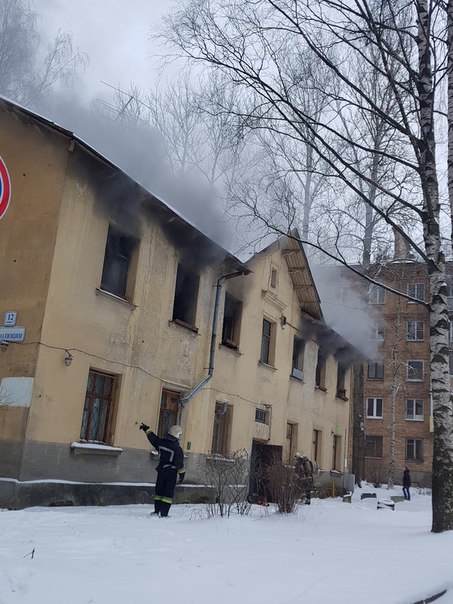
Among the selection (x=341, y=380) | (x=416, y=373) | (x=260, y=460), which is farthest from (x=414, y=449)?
(x=260, y=460)

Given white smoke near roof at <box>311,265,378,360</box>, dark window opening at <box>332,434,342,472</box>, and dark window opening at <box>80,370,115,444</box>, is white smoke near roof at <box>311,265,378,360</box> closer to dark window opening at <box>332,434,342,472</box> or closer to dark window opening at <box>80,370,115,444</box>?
dark window opening at <box>332,434,342,472</box>

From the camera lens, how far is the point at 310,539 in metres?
8.35

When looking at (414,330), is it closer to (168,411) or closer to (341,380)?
(341,380)

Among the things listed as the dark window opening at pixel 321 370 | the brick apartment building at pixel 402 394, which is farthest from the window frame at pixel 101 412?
the brick apartment building at pixel 402 394

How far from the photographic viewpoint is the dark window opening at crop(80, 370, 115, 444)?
1119 cm

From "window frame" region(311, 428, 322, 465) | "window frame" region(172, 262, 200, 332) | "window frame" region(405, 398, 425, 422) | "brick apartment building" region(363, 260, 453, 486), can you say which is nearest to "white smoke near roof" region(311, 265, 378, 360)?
"window frame" region(311, 428, 322, 465)

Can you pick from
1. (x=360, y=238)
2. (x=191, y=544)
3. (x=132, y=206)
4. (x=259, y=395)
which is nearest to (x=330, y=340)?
(x=360, y=238)

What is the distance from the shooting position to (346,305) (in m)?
23.4

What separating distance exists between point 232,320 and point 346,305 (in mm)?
8312

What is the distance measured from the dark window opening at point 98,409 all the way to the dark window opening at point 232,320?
16.1 feet

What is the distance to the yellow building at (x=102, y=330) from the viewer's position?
32.9 ft

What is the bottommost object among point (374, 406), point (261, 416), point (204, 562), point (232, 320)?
point (204, 562)

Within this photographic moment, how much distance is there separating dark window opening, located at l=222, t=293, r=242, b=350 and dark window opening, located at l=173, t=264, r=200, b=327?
1.67m

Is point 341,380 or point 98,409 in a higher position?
point 341,380
